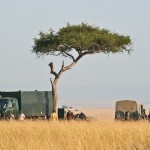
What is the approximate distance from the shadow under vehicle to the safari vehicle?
4472 mm

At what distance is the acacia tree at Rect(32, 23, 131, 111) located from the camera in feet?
150

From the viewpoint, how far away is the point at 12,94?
1527 inches

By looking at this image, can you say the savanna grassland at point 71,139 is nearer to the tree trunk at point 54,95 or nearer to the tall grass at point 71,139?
the tall grass at point 71,139

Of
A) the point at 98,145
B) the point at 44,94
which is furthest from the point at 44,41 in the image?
the point at 98,145

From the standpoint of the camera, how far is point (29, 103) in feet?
128

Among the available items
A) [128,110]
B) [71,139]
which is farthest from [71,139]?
[128,110]

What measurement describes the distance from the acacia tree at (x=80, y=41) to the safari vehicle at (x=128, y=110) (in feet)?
17.8

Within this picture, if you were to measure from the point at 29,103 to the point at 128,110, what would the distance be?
6.23 metres

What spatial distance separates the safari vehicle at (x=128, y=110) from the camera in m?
38.5

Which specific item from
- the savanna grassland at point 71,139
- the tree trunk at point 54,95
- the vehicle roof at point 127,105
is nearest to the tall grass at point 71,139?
the savanna grassland at point 71,139

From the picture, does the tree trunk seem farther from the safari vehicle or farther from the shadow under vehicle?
the safari vehicle

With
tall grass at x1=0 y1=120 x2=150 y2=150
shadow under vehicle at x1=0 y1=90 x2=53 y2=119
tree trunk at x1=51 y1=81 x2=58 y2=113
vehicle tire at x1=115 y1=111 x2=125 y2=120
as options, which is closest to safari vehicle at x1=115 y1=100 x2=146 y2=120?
vehicle tire at x1=115 y1=111 x2=125 y2=120

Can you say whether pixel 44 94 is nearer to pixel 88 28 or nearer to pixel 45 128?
pixel 88 28

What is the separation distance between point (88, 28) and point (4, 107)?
549 inches
